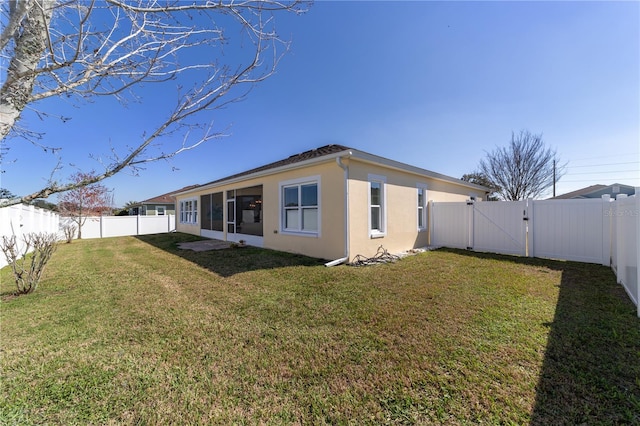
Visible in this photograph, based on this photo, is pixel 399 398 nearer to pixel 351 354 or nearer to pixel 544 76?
pixel 351 354

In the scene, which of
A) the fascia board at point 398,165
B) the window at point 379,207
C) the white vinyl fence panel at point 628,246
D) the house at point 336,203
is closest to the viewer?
the white vinyl fence panel at point 628,246

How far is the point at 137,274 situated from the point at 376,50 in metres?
9.40

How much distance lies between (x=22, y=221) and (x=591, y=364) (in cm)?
1557

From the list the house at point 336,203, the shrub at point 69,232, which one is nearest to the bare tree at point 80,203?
the shrub at point 69,232

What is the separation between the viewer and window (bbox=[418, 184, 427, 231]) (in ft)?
32.8

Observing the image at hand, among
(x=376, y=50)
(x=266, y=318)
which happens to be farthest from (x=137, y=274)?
(x=376, y=50)

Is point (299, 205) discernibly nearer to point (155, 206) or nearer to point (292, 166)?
point (292, 166)

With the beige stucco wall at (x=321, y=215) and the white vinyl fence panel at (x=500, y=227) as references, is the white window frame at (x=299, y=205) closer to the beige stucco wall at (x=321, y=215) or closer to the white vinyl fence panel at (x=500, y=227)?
the beige stucco wall at (x=321, y=215)

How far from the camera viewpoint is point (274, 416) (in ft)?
6.11

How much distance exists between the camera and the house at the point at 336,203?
7074 millimetres

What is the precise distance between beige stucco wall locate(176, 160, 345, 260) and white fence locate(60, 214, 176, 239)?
586 inches

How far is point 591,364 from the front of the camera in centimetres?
242

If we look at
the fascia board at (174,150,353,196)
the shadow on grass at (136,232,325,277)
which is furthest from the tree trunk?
the fascia board at (174,150,353,196)

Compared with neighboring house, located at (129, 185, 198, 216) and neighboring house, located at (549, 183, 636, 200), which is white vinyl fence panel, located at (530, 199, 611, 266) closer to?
neighboring house, located at (549, 183, 636, 200)
